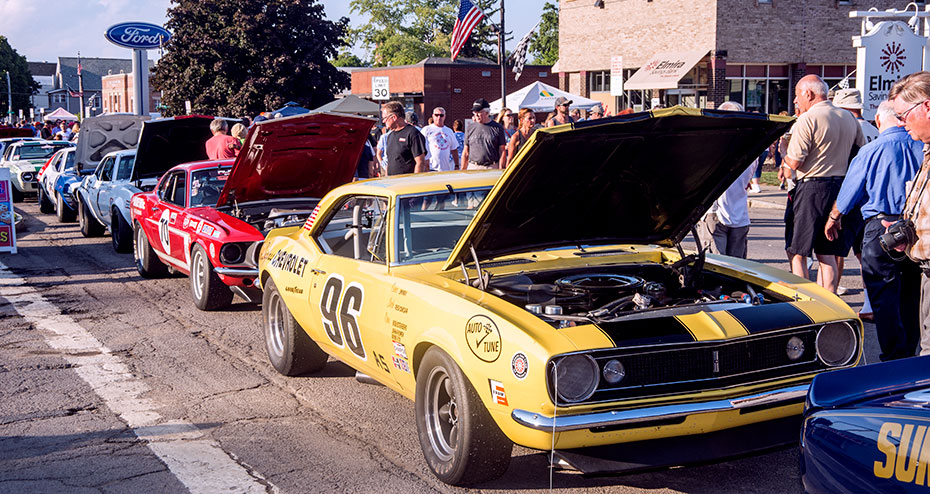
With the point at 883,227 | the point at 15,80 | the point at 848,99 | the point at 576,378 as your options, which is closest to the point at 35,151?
the point at 848,99

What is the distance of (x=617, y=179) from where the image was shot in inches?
213

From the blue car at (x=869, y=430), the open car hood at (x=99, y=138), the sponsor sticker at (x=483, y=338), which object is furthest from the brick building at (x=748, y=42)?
the blue car at (x=869, y=430)

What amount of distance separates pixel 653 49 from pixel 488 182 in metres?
29.3

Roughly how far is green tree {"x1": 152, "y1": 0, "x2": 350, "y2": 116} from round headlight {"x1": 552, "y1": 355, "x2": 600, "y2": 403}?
33.4 m

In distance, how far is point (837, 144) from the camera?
8109 mm

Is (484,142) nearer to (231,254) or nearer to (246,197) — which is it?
(246,197)

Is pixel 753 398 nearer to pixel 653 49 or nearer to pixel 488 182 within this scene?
pixel 488 182

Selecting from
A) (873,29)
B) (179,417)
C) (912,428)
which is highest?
(873,29)

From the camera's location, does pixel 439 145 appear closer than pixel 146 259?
No

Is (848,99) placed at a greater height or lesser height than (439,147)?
greater

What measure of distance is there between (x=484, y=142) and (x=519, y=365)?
891cm

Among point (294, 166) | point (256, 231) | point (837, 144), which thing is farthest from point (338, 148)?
point (837, 144)

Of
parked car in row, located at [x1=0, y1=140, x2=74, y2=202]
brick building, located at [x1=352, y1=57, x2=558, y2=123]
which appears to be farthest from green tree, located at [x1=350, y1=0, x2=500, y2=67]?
parked car in row, located at [x1=0, y1=140, x2=74, y2=202]

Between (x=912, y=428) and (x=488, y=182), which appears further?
(x=488, y=182)
